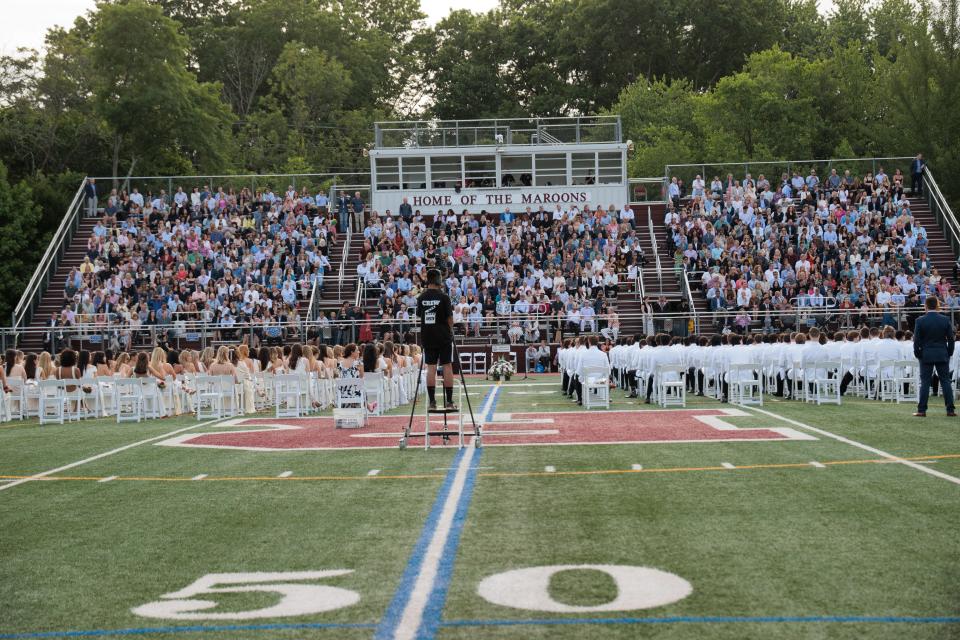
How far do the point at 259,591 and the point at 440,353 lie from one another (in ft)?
23.5

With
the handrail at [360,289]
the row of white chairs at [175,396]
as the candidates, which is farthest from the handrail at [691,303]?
the row of white chairs at [175,396]

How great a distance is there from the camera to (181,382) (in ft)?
78.2

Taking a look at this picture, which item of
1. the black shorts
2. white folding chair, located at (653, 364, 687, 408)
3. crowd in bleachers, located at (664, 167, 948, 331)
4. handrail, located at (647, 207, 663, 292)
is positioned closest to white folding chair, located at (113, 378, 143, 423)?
the black shorts

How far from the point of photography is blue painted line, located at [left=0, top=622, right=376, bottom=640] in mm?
6133

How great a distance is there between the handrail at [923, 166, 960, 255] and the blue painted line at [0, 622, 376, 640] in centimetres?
4271

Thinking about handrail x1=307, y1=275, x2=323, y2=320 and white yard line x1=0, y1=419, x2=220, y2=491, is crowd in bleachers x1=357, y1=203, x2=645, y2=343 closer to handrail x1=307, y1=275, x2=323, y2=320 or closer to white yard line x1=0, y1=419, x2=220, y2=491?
handrail x1=307, y1=275, x2=323, y2=320

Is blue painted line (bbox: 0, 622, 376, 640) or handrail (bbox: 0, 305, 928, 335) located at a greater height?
handrail (bbox: 0, 305, 928, 335)

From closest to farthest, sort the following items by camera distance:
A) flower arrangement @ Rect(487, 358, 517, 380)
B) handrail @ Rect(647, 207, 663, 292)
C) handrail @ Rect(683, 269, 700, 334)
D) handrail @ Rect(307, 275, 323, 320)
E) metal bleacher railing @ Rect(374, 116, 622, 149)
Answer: flower arrangement @ Rect(487, 358, 517, 380) → handrail @ Rect(683, 269, 700, 334) → handrail @ Rect(307, 275, 323, 320) → handrail @ Rect(647, 207, 663, 292) → metal bleacher railing @ Rect(374, 116, 622, 149)

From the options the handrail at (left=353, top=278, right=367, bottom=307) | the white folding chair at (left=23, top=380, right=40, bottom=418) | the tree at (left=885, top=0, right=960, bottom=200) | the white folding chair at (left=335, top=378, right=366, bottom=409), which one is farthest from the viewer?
the tree at (left=885, top=0, right=960, bottom=200)

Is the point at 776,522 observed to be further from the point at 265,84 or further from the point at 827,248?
the point at 265,84

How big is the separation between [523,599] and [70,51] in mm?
64292

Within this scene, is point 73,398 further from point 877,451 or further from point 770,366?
point 877,451

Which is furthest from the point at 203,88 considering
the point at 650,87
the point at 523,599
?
the point at 523,599

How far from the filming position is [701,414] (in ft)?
65.0
